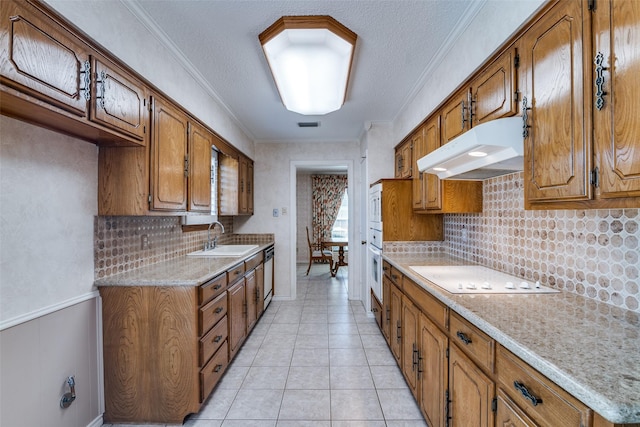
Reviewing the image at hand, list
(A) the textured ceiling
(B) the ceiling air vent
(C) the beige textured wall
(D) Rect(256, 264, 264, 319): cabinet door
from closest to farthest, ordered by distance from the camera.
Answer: (C) the beige textured wall
(A) the textured ceiling
(D) Rect(256, 264, 264, 319): cabinet door
(B) the ceiling air vent

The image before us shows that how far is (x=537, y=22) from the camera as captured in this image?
1.26 m

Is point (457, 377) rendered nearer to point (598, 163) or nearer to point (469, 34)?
point (598, 163)

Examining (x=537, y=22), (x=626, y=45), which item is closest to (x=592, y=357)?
(x=626, y=45)

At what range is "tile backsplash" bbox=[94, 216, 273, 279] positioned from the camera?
1855mm

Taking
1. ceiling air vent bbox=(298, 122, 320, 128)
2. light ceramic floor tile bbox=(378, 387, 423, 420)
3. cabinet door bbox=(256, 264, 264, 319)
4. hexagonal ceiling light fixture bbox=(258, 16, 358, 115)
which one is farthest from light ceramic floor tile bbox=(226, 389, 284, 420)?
ceiling air vent bbox=(298, 122, 320, 128)

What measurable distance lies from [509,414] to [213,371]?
189 cm

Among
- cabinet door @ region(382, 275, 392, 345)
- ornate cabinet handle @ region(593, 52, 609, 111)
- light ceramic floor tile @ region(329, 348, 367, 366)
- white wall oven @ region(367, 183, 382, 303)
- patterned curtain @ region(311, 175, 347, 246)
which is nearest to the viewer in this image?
ornate cabinet handle @ region(593, 52, 609, 111)

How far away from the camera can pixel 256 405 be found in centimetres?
205

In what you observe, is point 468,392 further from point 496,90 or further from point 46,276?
point 46,276

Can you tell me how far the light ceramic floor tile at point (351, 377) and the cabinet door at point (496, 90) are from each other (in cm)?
207

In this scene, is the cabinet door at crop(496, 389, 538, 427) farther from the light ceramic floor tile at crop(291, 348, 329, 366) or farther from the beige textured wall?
the beige textured wall

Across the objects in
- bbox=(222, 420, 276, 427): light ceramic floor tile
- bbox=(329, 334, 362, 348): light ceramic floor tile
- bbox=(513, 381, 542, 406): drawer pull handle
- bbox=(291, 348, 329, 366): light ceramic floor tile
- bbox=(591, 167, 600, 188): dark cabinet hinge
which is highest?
bbox=(591, 167, 600, 188): dark cabinet hinge

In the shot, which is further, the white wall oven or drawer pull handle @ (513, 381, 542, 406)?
the white wall oven

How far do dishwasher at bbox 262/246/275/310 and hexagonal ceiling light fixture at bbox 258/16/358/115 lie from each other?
2174 millimetres
